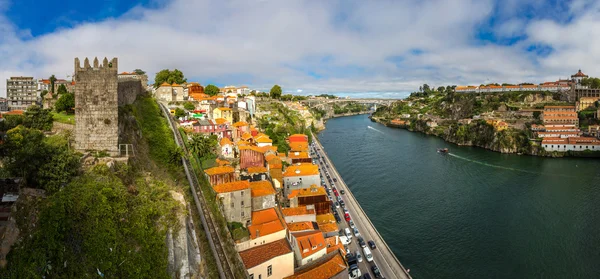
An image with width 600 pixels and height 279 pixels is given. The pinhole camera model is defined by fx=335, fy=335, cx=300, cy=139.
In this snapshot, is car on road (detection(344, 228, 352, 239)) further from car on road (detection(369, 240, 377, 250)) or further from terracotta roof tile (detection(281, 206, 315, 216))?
terracotta roof tile (detection(281, 206, 315, 216))

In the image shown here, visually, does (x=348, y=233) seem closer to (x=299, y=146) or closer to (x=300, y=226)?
(x=300, y=226)

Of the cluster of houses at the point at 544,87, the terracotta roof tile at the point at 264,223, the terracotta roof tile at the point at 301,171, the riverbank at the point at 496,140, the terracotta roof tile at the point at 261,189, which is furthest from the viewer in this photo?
the cluster of houses at the point at 544,87

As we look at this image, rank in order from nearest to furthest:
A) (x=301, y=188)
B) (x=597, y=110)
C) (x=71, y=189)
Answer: (x=71, y=189) < (x=301, y=188) < (x=597, y=110)

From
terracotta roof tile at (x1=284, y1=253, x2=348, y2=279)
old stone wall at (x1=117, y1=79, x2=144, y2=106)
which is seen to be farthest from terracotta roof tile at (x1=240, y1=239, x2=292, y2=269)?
old stone wall at (x1=117, y1=79, x2=144, y2=106)

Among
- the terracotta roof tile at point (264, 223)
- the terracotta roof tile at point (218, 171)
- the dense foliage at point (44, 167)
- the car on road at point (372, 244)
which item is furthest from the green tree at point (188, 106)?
the dense foliage at point (44, 167)

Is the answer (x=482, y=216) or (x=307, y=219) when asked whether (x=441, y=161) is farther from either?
Answer: (x=307, y=219)

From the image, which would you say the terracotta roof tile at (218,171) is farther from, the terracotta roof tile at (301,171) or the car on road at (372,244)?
the car on road at (372,244)

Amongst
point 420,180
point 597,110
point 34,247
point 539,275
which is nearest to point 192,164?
point 34,247
